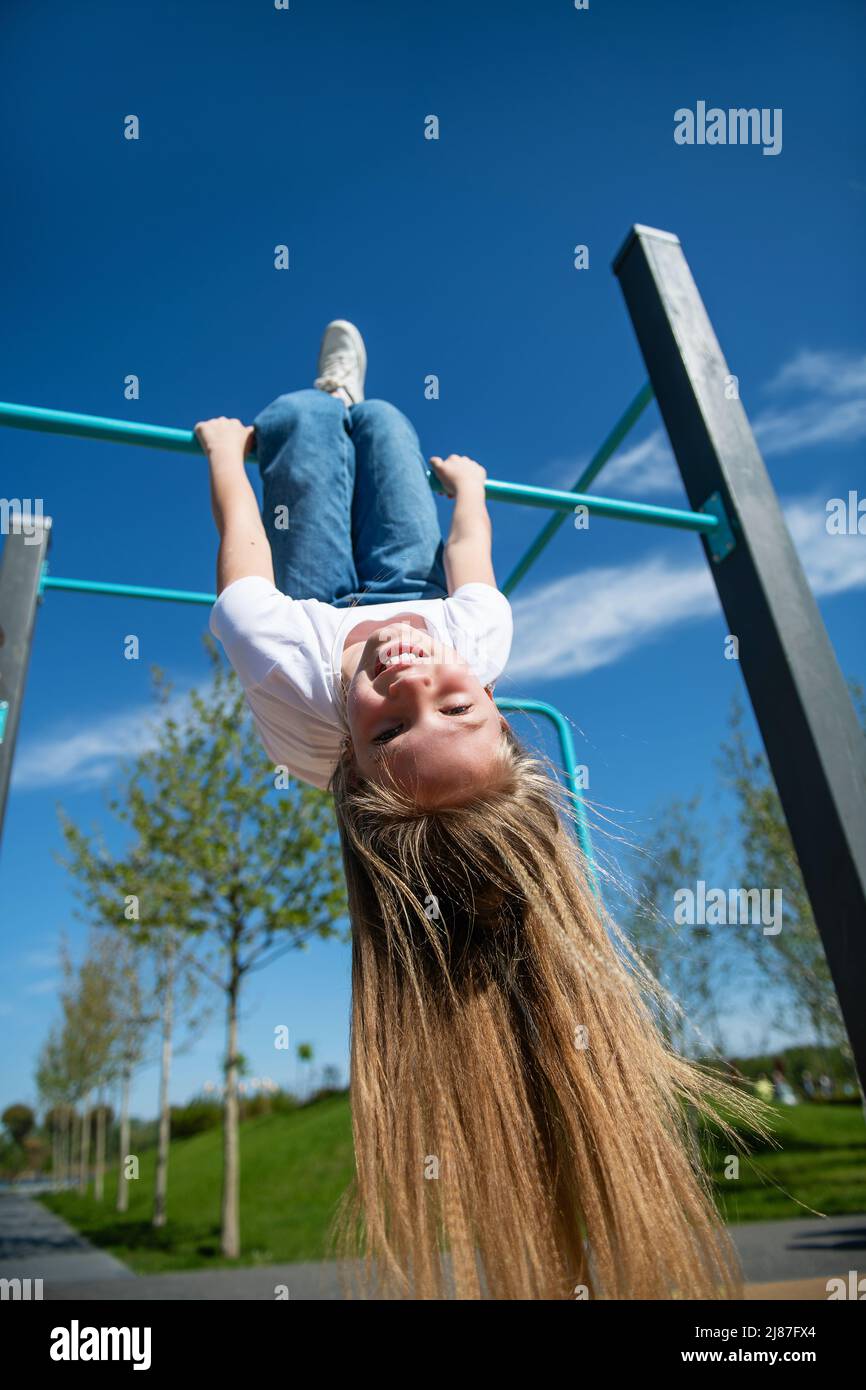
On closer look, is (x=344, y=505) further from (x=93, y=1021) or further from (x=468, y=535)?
(x=93, y=1021)

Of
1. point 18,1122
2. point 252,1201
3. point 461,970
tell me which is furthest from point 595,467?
point 18,1122

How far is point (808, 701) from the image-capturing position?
183 cm

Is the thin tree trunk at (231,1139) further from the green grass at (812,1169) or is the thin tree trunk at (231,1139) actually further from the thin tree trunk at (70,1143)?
the thin tree trunk at (70,1143)

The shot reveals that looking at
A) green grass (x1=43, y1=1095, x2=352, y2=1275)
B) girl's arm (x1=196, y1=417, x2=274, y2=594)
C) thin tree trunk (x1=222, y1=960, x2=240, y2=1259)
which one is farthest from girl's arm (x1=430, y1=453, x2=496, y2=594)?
thin tree trunk (x1=222, y1=960, x2=240, y2=1259)

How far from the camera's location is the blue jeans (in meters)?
2.45

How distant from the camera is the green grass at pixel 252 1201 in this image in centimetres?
815

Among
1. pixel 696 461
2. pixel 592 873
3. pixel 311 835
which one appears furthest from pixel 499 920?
pixel 311 835

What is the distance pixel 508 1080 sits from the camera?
1.54 metres

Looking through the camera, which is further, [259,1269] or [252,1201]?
[252,1201]

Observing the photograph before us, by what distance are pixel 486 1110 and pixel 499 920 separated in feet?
1.14

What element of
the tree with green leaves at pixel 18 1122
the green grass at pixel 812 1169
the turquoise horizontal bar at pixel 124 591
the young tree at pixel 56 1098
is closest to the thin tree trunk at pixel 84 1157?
the young tree at pixel 56 1098

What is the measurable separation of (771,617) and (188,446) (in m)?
1.50

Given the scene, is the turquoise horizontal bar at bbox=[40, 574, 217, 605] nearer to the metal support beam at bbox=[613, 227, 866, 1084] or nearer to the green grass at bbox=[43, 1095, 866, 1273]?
the metal support beam at bbox=[613, 227, 866, 1084]

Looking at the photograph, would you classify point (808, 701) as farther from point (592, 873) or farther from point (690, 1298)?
point (690, 1298)
